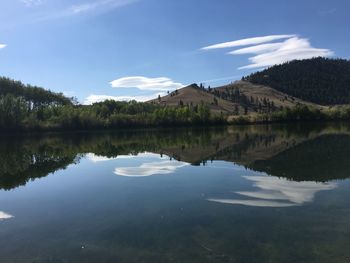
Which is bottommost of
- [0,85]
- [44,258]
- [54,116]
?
[44,258]

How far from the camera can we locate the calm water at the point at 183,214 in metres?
12.8

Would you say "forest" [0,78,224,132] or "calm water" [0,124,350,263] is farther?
"forest" [0,78,224,132]

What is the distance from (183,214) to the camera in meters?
17.6

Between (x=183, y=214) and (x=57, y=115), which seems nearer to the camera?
(x=183, y=214)

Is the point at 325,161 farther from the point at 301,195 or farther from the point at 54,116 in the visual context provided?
the point at 54,116

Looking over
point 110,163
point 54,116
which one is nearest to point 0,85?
point 54,116

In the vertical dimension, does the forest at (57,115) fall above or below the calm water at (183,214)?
above

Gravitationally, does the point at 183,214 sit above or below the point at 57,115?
below

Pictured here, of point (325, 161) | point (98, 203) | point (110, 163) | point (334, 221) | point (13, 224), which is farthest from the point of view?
point (110, 163)

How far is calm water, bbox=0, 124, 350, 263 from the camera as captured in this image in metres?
12.8

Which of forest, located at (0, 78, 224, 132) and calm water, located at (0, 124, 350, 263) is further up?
forest, located at (0, 78, 224, 132)

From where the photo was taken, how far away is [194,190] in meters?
23.3

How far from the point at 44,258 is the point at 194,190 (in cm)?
1193

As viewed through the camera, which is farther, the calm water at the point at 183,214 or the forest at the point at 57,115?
the forest at the point at 57,115
